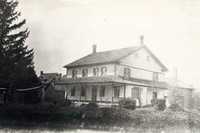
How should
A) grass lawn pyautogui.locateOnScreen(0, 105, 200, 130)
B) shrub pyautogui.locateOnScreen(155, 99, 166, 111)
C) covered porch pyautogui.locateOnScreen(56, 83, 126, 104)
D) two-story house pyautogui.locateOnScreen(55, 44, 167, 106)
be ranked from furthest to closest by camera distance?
two-story house pyautogui.locateOnScreen(55, 44, 167, 106)
covered porch pyautogui.locateOnScreen(56, 83, 126, 104)
shrub pyautogui.locateOnScreen(155, 99, 166, 111)
grass lawn pyautogui.locateOnScreen(0, 105, 200, 130)

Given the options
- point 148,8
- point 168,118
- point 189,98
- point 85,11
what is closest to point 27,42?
point 85,11

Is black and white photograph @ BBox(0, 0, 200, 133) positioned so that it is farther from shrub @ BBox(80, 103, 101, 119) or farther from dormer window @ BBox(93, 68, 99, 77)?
dormer window @ BBox(93, 68, 99, 77)

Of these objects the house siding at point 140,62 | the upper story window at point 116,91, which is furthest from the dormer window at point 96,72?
the upper story window at point 116,91

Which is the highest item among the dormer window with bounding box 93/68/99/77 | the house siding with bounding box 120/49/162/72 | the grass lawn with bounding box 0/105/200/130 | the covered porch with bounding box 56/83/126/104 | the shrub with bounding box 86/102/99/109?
the house siding with bounding box 120/49/162/72

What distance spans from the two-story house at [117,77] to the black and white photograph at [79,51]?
91 centimetres

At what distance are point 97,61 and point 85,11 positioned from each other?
20.7 feet

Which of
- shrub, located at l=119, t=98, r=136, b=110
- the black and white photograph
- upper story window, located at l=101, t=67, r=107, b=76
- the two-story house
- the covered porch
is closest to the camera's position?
the black and white photograph

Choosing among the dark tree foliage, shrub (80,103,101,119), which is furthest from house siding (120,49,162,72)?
the dark tree foliage

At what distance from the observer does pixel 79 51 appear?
30.0 feet

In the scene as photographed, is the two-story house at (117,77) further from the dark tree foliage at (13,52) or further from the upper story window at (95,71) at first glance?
the dark tree foliage at (13,52)

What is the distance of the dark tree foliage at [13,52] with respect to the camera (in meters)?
9.30

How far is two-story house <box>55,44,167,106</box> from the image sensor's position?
458 inches

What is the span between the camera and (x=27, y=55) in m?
9.25

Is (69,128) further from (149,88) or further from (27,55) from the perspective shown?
(149,88)
